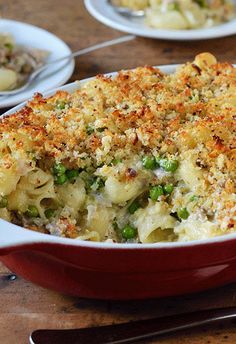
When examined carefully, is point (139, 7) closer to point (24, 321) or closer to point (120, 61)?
point (120, 61)

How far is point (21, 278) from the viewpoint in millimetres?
1777

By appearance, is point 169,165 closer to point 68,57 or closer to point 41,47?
point 68,57

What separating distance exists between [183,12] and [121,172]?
1691 mm

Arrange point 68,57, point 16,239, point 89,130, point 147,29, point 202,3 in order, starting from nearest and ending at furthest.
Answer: point 16,239, point 89,130, point 68,57, point 147,29, point 202,3

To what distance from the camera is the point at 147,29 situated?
3.05 metres

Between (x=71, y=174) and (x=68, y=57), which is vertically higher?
(x=71, y=174)

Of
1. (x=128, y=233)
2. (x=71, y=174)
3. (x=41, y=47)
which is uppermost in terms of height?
(x=71, y=174)

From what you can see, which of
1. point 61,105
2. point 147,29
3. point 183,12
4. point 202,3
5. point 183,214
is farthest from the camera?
point 202,3

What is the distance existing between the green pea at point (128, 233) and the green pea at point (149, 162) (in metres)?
0.16

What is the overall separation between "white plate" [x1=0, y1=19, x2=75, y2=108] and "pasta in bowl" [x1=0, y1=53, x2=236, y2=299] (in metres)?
0.74

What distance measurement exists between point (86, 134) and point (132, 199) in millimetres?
211

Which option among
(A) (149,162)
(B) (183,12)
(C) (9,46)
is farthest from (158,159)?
(B) (183,12)

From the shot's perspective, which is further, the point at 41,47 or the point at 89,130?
the point at 41,47

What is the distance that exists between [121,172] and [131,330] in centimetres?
39
